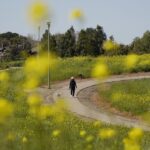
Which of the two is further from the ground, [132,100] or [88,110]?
[132,100]

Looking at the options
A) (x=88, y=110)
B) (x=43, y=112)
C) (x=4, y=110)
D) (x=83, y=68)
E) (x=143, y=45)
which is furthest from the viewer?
(x=143, y=45)

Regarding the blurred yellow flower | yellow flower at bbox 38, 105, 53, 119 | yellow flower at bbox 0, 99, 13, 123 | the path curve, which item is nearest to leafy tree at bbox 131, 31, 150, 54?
the path curve

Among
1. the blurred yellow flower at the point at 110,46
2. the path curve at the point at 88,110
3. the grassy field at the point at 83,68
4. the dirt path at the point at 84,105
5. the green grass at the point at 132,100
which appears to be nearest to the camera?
the blurred yellow flower at the point at 110,46

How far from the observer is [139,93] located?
34.9 meters

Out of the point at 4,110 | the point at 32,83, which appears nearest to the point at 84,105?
the point at 32,83

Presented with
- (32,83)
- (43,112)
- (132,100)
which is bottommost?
(132,100)

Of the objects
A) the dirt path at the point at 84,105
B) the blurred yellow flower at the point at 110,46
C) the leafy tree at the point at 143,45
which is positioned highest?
the blurred yellow flower at the point at 110,46

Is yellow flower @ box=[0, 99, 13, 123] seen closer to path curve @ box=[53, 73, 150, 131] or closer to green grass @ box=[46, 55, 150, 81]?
path curve @ box=[53, 73, 150, 131]

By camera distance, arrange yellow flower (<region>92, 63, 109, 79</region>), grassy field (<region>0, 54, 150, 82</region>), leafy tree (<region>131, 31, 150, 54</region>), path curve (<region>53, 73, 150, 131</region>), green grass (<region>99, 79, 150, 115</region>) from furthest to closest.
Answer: leafy tree (<region>131, 31, 150, 54</region>) → grassy field (<region>0, 54, 150, 82</region>) → green grass (<region>99, 79, 150, 115</region>) → path curve (<region>53, 73, 150, 131</region>) → yellow flower (<region>92, 63, 109, 79</region>)

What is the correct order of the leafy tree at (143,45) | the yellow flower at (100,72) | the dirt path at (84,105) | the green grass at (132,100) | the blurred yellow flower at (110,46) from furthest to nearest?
the leafy tree at (143,45) → the green grass at (132,100) → the dirt path at (84,105) → the blurred yellow flower at (110,46) → the yellow flower at (100,72)

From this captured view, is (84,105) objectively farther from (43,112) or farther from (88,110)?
(43,112)

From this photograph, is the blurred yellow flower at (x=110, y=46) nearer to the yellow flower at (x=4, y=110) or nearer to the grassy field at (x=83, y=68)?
the yellow flower at (x=4, y=110)

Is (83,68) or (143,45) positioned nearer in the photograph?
(83,68)

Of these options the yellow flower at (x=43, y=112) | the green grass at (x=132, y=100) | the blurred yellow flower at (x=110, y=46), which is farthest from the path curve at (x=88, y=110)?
the yellow flower at (x=43, y=112)
